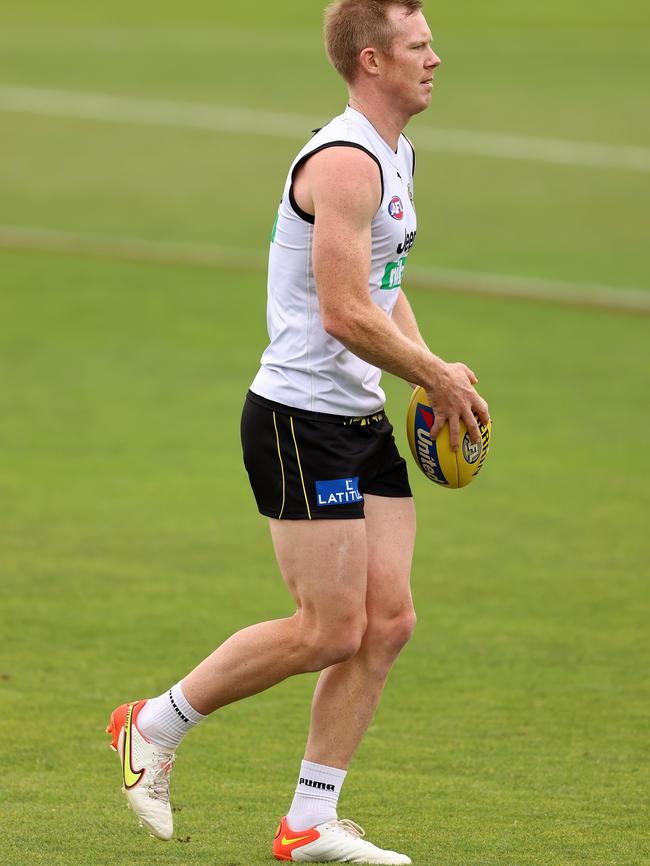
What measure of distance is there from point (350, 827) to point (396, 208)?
1936mm

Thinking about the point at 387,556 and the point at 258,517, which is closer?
the point at 387,556

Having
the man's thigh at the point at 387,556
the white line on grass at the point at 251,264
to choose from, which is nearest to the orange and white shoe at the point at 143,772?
the man's thigh at the point at 387,556

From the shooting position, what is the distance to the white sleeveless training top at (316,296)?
495cm

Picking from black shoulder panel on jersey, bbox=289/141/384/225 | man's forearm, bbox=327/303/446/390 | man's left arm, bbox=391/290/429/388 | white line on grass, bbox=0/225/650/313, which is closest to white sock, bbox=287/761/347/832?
man's forearm, bbox=327/303/446/390

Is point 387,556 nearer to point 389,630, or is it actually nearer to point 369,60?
point 389,630

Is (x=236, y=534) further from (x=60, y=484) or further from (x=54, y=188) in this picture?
(x=54, y=188)

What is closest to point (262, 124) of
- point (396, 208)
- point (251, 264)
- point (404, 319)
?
point (251, 264)

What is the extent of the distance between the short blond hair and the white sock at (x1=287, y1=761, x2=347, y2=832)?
2164mm

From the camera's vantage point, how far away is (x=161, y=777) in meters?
5.11

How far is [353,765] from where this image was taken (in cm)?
606

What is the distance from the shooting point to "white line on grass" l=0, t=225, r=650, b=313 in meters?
15.7

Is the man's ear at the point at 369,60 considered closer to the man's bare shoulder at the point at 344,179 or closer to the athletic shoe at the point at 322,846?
the man's bare shoulder at the point at 344,179

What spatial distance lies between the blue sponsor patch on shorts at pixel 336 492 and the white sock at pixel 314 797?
86cm

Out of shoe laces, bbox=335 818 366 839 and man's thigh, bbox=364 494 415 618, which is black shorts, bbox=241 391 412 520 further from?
shoe laces, bbox=335 818 366 839
